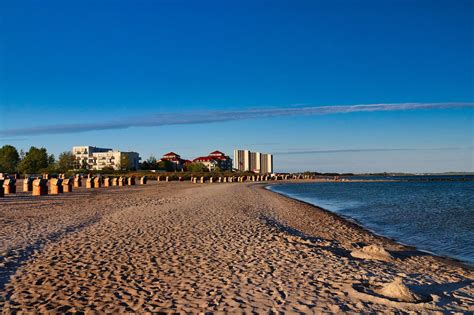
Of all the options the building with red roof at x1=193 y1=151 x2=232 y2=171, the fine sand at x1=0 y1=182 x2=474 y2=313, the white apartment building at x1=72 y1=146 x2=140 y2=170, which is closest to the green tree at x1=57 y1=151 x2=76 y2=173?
the white apartment building at x1=72 y1=146 x2=140 y2=170

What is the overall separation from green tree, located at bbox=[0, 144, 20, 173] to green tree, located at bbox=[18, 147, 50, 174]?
2.84 meters

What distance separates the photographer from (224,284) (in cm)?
637

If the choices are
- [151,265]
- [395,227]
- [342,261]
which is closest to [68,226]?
[151,265]

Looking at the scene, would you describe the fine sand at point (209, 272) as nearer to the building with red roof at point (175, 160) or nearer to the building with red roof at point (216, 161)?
the building with red roof at point (175, 160)

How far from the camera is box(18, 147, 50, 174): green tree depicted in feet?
346

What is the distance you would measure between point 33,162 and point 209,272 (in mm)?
114883

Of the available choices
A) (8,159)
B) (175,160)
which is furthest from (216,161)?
(8,159)

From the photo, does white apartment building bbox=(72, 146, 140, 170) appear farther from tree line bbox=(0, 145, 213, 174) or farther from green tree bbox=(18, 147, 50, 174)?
green tree bbox=(18, 147, 50, 174)

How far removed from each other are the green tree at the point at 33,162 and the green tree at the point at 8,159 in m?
2.84

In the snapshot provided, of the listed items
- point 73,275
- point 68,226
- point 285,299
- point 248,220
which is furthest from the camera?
point 248,220

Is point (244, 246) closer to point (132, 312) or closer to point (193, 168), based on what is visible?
point (132, 312)

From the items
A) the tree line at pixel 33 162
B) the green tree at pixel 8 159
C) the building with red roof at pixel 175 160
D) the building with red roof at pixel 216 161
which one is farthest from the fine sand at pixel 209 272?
the building with red roof at pixel 216 161

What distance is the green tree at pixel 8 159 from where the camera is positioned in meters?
108

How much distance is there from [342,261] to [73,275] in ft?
17.5
